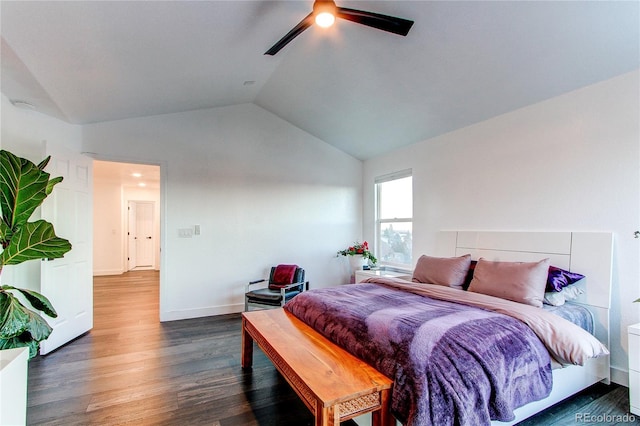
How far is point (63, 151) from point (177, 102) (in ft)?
4.29

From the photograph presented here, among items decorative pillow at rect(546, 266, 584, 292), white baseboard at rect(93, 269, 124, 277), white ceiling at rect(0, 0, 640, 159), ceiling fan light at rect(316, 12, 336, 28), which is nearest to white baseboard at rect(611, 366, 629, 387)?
decorative pillow at rect(546, 266, 584, 292)

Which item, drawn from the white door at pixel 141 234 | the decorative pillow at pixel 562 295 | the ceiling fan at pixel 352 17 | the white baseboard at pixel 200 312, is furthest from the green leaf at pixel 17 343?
the white door at pixel 141 234

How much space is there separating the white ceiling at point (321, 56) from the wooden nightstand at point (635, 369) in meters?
1.92

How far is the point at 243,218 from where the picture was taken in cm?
459

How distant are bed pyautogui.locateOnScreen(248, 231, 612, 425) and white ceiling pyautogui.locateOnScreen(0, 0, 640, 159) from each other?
1.39 m

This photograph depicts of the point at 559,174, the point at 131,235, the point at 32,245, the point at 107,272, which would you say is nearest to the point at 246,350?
the point at 32,245

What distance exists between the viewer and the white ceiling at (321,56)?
2.07 meters

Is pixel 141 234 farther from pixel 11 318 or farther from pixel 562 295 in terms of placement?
pixel 562 295

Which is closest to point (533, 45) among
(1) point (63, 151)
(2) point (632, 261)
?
(2) point (632, 261)

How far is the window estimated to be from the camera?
181 inches

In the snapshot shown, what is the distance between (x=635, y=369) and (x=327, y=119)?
387 cm

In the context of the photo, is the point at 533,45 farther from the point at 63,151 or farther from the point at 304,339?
the point at 63,151

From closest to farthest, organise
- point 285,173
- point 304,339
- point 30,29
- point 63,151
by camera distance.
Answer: point 30,29
point 304,339
point 63,151
point 285,173

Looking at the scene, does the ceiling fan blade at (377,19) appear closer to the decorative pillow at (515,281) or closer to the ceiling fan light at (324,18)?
the ceiling fan light at (324,18)
